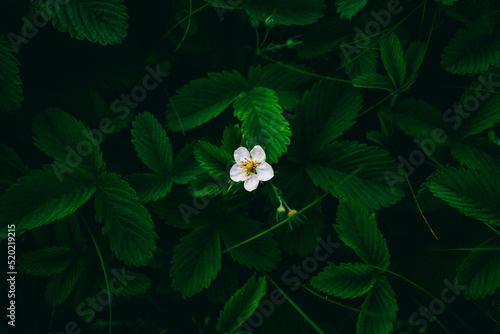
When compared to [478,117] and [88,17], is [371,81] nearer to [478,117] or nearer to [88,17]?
[478,117]

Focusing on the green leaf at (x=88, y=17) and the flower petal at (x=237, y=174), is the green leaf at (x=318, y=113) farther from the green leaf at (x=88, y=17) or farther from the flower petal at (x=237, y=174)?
the green leaf at (x=88, y=17)

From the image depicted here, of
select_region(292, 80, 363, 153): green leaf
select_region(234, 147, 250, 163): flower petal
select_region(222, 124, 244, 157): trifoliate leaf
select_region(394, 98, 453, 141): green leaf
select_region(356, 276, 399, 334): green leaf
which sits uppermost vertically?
select_region(222, 124, 244, 157): trifoliate leaf

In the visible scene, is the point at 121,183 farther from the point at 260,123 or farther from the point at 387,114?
the point at 387,114

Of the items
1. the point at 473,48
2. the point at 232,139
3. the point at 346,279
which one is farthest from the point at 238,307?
the point at 473,48

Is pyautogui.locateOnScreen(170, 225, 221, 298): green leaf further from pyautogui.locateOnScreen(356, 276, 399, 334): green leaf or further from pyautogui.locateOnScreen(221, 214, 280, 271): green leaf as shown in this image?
pyautogui.locateOnScreen(356, 276, 399, 334): green leaf

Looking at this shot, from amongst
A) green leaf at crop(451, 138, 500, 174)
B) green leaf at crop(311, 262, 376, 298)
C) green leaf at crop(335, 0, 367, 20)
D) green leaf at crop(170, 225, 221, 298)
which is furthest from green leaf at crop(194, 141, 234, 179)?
green leaf at crop(451, 138, 500, 174)
